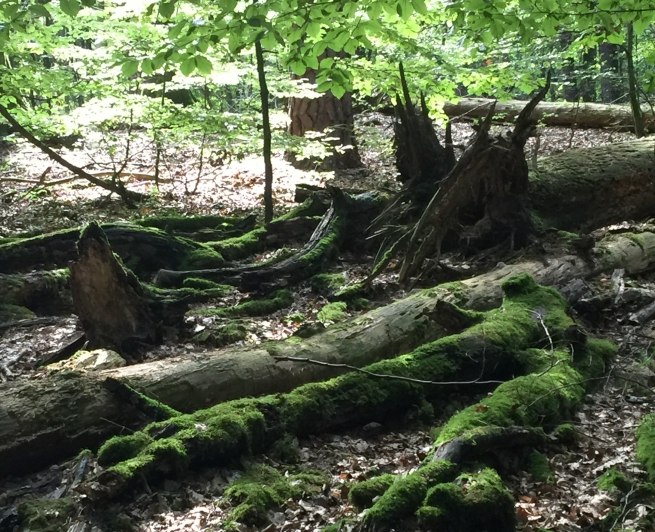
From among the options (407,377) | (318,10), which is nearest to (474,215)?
(407,377)

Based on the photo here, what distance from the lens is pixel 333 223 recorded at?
9.61 meters

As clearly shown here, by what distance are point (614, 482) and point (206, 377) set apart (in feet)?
10.6

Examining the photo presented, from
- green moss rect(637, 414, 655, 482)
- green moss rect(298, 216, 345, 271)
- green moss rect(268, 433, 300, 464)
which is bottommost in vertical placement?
green moss rect(637, 414, 655, 482)

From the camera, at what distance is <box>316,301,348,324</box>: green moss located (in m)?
7.22

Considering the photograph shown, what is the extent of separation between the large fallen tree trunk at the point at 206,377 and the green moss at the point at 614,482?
238cm

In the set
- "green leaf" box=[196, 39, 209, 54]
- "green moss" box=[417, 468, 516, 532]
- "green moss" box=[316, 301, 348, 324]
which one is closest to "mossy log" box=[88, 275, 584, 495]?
"green moss" box=[417, 468, 516, 532]

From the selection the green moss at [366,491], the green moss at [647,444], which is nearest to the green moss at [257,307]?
the green moss at [366,491]

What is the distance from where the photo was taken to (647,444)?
14.3 feet

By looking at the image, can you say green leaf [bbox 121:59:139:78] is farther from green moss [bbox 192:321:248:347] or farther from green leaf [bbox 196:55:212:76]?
green moss [bbox 192:321:248:347]

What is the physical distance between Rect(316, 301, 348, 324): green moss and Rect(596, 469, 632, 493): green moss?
364 cm

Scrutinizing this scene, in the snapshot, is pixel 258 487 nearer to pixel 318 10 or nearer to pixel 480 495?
pixel 480 495

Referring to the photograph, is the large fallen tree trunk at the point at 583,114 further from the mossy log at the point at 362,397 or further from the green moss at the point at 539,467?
the green moss at the point at 539,467

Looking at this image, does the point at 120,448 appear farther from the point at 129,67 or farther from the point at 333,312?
the point at 333,312

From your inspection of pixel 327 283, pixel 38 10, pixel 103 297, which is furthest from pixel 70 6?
pixel 327 283
